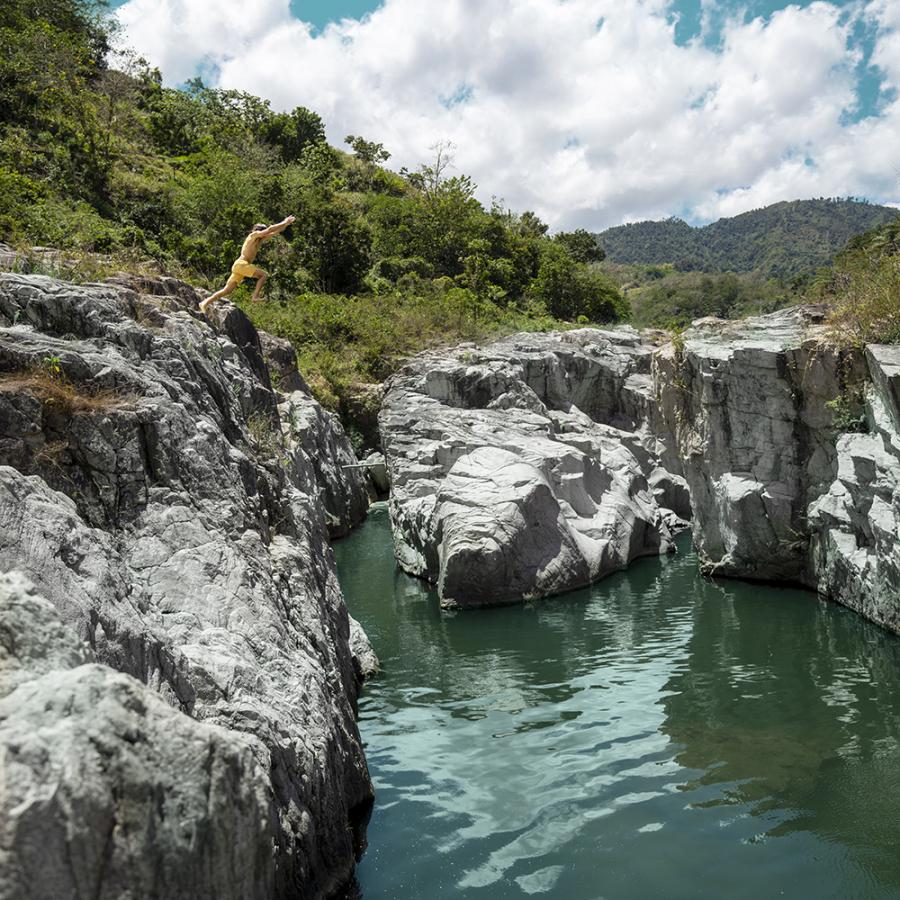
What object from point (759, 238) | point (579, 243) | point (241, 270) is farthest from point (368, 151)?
point (759, 238)

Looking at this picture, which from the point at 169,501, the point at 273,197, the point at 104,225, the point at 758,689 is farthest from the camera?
the point at 273,197

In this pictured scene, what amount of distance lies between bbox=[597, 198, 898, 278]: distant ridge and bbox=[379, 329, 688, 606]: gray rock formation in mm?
88369

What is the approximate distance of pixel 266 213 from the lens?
43.2 metres

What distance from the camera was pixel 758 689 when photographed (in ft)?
34.9

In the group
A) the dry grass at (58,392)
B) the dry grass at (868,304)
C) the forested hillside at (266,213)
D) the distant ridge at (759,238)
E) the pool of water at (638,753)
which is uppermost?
the distant ridge at (759,238)

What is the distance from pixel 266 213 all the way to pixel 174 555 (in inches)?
1585

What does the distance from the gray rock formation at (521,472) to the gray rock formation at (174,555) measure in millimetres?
7964

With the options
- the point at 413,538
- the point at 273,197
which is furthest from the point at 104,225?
the point at 413,538

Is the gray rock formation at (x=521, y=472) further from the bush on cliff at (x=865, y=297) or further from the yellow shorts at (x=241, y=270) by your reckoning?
the bush on cliff at (x=865, y=297)

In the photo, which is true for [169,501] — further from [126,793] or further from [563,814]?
[563,814]

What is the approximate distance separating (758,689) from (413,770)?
5032 mm

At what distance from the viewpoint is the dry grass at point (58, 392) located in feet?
19.7

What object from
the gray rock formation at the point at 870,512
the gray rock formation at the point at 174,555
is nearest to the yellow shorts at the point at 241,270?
the gray rock formation at the point at 174,555

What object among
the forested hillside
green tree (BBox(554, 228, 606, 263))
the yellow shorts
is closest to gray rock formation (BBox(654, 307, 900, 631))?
the yellow shorts
